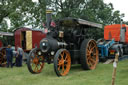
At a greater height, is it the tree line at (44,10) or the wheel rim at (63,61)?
the tree line at (44,10)

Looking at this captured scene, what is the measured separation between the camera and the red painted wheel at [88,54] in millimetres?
8773

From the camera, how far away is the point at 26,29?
15.4m

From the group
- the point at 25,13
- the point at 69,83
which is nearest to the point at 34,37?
the point at 25,13

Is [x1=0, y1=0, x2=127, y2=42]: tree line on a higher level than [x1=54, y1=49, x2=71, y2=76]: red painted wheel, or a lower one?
higher

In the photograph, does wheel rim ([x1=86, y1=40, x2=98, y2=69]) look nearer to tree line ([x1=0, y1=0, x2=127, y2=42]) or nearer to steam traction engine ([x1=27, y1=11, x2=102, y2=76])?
steam traction engine ([x1=27, y1=11, x2=102, y2=76])

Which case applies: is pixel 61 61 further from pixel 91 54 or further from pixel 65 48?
pixel 91 54

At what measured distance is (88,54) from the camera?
9133 millimetres

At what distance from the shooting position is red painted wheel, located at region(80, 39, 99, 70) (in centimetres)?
877

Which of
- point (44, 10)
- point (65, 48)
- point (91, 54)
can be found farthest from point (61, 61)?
point (44, 10)

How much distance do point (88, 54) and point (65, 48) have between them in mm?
1139

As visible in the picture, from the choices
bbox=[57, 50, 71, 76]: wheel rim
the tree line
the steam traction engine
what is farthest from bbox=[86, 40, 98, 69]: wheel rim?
the tree line

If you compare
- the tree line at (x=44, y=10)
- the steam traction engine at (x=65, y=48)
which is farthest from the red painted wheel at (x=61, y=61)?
the tree line at (x=44, y=10)

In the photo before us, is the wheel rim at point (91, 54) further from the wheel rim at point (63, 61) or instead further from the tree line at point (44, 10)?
the tree line at point (44, 10)

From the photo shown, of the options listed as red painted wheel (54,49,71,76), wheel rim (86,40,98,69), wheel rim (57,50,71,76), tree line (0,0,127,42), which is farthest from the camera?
tree line (0,0,127,42)
